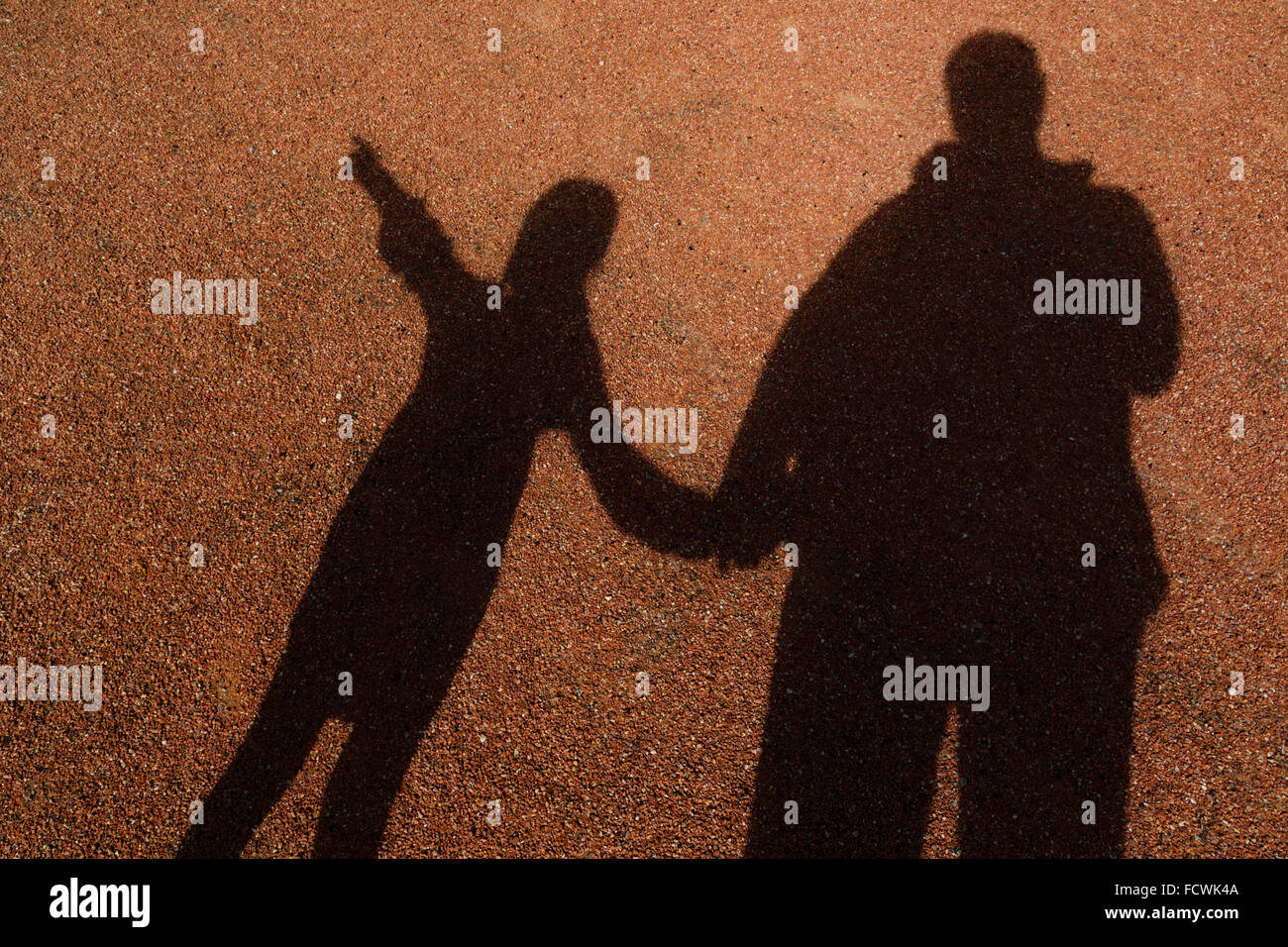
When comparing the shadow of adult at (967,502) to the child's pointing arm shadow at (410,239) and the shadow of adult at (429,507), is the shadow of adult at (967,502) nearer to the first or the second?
the shadow of adult at (429,507)

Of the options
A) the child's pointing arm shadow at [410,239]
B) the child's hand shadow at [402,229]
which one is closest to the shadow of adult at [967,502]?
the child's pointing arm shadow at [410,239]

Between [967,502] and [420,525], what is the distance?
13.4 feet

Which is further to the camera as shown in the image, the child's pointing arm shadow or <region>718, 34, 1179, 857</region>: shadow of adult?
the child's pointing arm shadow

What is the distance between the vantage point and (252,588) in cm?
521

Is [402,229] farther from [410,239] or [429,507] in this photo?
[429,507]

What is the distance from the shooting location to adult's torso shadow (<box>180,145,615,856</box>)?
4809mm

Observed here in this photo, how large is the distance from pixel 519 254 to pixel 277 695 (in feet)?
12.7

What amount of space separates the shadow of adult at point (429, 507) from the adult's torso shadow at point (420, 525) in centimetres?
1

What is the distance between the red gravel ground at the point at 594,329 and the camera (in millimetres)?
4816

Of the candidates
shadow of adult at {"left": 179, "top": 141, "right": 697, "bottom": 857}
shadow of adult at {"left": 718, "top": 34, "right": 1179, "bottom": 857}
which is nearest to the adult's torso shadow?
shadow of adult at {"left": 179, "top": 141, "right": 697, "bottom": 857}

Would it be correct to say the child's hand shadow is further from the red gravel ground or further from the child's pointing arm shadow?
the red gravel ground

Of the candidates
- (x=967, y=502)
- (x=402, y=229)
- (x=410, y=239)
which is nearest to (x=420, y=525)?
(x=410, y=239)

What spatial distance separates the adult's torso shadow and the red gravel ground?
15 cm

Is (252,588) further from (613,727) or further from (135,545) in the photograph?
(613,727)
